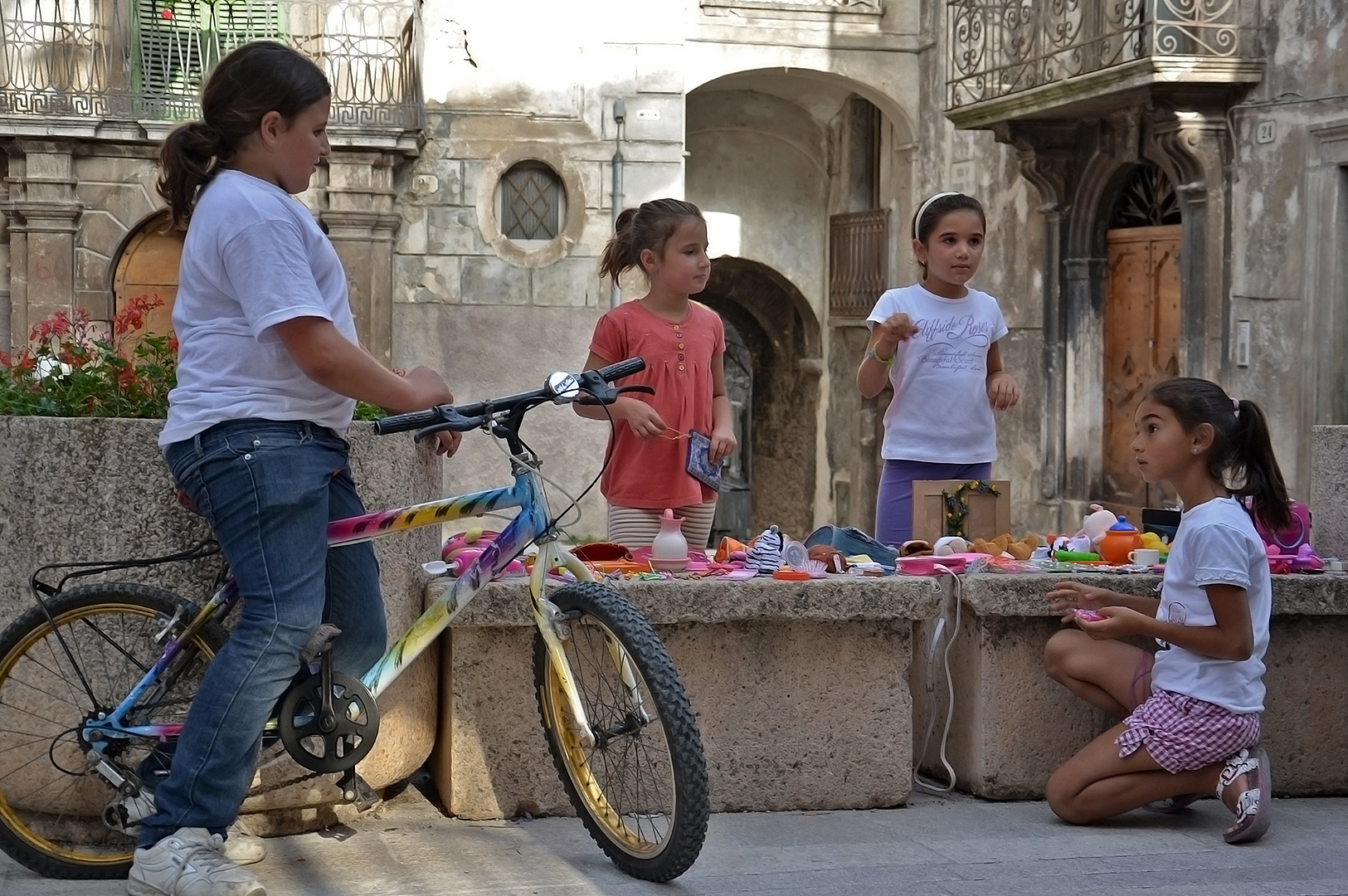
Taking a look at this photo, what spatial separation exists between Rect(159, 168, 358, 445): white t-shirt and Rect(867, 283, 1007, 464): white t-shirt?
8.09ft

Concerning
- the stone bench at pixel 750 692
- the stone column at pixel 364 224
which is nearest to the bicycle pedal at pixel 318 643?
the stone bench at pixel 750 692

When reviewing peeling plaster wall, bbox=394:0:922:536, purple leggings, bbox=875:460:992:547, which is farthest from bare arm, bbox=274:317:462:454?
peeling plaster wall, bbox=394:0:922:536

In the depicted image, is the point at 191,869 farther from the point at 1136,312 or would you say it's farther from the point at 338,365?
the point at 1136,312

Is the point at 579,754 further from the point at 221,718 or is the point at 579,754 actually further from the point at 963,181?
the point at 963,181

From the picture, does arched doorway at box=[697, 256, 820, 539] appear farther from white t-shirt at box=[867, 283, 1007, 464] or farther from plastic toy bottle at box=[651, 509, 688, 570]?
plastic toy bottle at box=[651, 509, 688, 570]

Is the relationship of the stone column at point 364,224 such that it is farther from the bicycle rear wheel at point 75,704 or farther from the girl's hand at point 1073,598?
the bicycle rear wheel at point 75,704

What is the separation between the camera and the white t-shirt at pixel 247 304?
3652mm

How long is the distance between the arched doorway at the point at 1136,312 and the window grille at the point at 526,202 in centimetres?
534

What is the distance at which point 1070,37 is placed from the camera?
14875 millimetres

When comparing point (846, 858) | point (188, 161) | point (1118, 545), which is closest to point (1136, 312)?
point (1118, 545)

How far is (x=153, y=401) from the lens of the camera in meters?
4.44

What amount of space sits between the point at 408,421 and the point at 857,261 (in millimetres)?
16166

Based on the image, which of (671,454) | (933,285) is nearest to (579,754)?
(671,454)

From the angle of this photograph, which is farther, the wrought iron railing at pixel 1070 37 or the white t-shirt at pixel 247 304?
the wrought iron railing at pixel 1070 37
